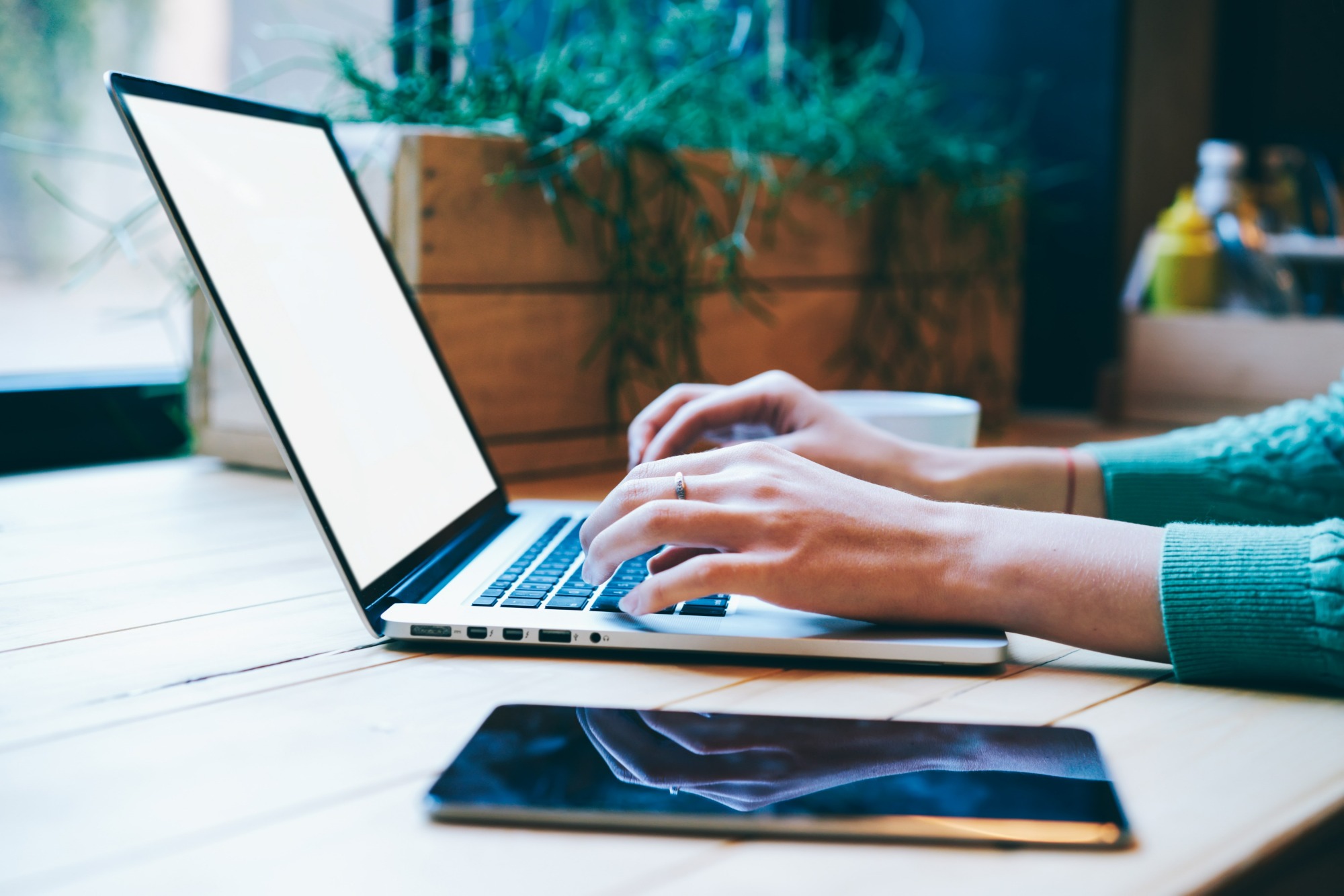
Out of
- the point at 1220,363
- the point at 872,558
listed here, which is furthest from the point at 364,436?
the point at 1220,363

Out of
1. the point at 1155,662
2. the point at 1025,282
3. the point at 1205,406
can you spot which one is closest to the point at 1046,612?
the point at 1155,662

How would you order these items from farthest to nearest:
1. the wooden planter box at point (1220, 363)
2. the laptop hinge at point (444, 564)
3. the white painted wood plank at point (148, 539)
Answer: the wooden planter box at point (1220, 363), the white painted wood plank at point (148, 539), the laptop hinge at point (444, 564)

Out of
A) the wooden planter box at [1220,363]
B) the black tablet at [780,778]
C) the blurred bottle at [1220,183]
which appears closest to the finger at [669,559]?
the black tablet at [780,778]

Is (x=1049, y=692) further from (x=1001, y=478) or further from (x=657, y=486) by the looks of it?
(x=1001, y=478)

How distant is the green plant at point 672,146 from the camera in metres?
1.13

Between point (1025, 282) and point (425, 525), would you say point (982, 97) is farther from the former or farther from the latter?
point (425, 525)

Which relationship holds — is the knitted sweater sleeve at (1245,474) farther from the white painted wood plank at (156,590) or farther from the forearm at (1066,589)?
the white painted wood plank at (156,590)

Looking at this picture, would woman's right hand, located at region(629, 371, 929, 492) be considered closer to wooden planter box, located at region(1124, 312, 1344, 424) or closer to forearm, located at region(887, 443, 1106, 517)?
forearm, located at region(887, 443, 1106, 517)

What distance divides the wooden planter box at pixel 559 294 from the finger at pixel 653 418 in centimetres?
29

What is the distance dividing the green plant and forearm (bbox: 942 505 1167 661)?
0.62m

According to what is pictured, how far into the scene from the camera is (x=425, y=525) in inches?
26.7

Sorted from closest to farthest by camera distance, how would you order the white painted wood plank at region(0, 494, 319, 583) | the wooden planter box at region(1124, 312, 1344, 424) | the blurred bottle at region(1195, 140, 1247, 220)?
the white painted wood plank at region(0, 494, 319, 583) → the wooden planter box at region(1124, 312, 1344, 424) → the blurred bottle at region(1195, 140, 1247, 220)

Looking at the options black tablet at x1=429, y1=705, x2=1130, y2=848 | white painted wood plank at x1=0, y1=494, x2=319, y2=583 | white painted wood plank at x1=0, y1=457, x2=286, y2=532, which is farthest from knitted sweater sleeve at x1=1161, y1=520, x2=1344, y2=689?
white painted wood plank at x1=0, y1=457, x2=286, y2=532

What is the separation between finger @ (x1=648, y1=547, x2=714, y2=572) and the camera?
584mm
